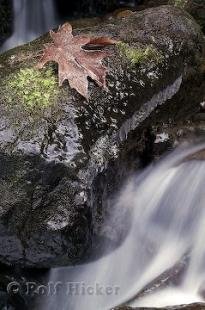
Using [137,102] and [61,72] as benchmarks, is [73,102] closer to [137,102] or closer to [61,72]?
[61,72]

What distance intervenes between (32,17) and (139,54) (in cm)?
353

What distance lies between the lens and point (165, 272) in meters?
3.67

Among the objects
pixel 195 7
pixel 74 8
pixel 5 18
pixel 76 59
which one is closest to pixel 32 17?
pixel 5 18

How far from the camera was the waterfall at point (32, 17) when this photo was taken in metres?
6.93

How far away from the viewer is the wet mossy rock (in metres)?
3.18

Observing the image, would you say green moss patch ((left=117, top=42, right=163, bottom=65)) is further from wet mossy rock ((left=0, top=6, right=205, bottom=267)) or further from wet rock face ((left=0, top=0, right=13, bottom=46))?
wet rock face ((left=0, top=0, right=13, bottom=46))

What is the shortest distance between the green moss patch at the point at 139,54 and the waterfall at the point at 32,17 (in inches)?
130

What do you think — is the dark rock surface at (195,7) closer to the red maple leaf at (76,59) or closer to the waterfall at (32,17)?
the waterfall at (32,17)

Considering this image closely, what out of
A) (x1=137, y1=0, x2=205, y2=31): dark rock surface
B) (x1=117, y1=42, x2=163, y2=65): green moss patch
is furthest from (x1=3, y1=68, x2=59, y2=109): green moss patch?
(x1=137, y1=0, x2=205, y2=31): dark rock surface

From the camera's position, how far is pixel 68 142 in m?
3.29

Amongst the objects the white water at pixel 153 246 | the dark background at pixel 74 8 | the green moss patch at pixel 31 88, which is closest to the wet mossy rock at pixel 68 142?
the green moss patch at pixel 31 88

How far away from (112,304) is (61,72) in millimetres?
1670

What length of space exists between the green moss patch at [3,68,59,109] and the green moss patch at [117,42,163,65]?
1.96ft

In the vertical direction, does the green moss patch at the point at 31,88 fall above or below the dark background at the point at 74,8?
above
